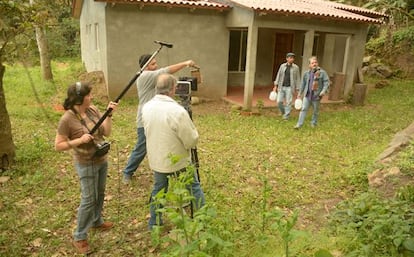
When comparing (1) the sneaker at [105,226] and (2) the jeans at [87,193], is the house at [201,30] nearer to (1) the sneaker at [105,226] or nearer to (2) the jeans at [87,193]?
(1) the sneaker at [105,226]

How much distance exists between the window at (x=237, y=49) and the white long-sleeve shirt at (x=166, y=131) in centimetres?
1116

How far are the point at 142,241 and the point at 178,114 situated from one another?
62.8 inches

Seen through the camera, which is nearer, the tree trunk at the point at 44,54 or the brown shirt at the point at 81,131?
the brown shirt at the point at 81,131

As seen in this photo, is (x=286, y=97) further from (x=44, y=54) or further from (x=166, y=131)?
(x=44, y=54)

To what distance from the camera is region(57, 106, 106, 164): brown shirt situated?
3258 millimetres

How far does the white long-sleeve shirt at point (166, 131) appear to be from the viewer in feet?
10.8

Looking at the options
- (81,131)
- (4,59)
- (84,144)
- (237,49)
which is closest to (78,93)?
(81,131)

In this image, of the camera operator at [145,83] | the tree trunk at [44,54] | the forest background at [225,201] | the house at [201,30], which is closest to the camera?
the forest background at [225,201]

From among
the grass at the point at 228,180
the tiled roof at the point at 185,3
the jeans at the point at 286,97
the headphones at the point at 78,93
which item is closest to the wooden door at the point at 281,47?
the tiled roof at the point at 185,3

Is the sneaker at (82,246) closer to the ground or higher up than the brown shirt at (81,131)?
closer to the ground

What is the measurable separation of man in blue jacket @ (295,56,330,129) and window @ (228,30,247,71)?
6.02 metres

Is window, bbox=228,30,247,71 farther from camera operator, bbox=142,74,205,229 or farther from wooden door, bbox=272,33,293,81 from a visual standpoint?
camera operator, bbox=142,74,205,229

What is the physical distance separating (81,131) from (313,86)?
→ 6253 mm

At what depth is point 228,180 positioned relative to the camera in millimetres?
5445
